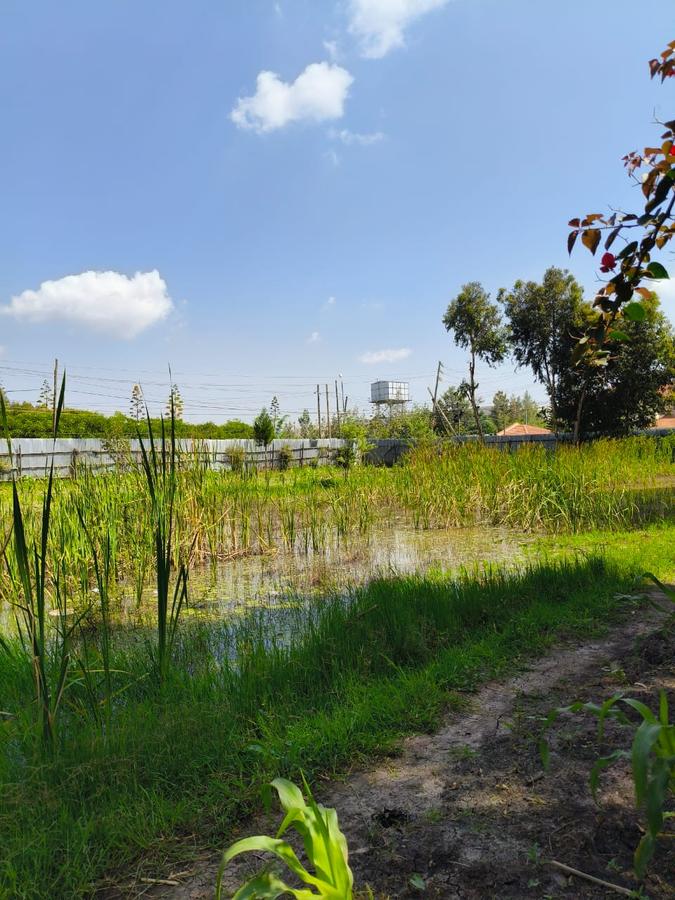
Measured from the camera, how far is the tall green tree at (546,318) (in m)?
18.8

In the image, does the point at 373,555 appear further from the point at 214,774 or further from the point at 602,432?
the point at 602,432

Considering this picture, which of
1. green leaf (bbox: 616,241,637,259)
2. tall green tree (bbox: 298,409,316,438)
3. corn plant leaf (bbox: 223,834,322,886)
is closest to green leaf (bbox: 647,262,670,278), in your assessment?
green leaf (bbox: 616,241,637,259)

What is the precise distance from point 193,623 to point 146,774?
182 cm

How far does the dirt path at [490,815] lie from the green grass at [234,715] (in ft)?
0.41

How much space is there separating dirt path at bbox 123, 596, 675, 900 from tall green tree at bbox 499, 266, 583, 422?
1836 centimetres

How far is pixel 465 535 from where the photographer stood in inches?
237

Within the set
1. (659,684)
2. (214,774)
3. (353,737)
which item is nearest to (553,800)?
(353,737)

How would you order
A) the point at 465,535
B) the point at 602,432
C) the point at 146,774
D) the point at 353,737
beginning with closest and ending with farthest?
the point at 146,774, the point at 353,737, the point at 465,535, the point at 602,432

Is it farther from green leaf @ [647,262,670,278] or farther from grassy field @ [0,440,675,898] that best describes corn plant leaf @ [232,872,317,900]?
green leaf @ [647,262,670,278]

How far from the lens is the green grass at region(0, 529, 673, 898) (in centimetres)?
128

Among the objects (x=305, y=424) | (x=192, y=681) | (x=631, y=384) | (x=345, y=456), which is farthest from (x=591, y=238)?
(x=305, y=424)

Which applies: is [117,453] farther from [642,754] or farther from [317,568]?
[642,754]

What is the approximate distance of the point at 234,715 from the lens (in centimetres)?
185

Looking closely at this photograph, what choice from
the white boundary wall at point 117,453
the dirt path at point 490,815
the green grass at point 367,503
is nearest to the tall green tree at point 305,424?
the white boundary wall at point 117,453
